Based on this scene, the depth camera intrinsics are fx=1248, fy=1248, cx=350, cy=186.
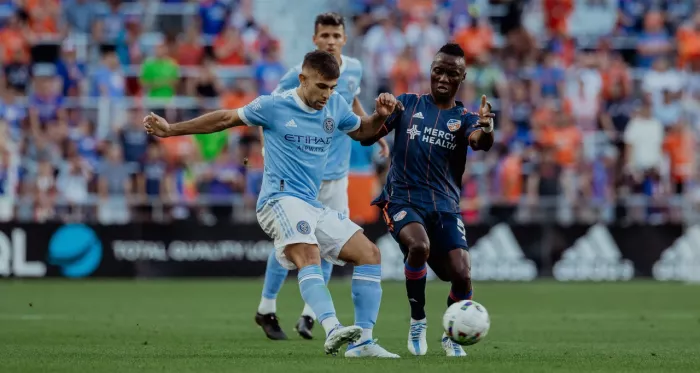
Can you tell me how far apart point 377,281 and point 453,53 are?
194 cm

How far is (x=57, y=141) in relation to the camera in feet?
73.6

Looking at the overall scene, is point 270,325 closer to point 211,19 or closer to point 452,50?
point 452,50

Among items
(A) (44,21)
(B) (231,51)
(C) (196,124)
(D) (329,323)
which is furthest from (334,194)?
(A) (44,21)

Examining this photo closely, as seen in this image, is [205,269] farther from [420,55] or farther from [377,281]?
[377,281]

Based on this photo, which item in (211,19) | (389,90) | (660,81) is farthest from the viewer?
(211,19)

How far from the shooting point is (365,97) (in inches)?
928

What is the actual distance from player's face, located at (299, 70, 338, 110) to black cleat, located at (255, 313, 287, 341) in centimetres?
297

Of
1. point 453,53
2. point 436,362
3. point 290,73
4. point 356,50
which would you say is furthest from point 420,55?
point 436,362

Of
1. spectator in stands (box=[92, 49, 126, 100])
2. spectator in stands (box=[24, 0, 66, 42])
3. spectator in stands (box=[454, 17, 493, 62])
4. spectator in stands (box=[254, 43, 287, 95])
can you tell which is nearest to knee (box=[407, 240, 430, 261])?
spectator in stands (box=[254, 43, 287, 95])

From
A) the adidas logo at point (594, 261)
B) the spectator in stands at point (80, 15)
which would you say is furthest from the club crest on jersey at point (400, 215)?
the spectator in stands at point (80, 15)

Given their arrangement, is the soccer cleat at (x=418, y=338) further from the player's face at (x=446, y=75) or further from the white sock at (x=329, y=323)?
the player's face at (x=446, y=75)

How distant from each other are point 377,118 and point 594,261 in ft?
42.8

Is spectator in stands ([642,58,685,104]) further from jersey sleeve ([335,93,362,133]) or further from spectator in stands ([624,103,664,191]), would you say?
jersey sleeve ([335,93,362,133])

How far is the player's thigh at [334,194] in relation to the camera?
39.3 feet
